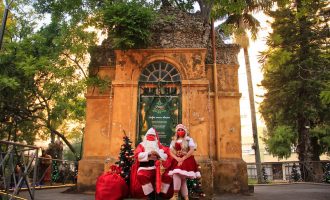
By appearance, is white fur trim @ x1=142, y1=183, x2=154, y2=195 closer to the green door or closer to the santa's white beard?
the santa's white beard

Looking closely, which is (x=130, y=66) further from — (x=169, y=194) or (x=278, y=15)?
(x=278, y=15)

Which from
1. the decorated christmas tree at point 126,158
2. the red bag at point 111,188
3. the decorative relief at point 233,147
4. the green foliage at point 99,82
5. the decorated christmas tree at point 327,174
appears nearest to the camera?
the red bag at point 111,188

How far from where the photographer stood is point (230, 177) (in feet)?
37.9

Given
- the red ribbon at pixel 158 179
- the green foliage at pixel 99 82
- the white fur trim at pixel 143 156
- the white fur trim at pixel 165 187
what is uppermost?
the green foliage at pixel 99 82

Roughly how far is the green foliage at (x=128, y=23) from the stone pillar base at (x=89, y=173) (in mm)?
4938

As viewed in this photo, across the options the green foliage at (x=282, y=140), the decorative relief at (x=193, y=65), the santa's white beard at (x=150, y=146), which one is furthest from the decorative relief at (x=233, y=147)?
the green foliage at (x=282, y=140)

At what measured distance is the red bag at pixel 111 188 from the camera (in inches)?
326

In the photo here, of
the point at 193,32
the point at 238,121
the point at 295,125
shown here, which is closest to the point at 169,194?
the point at 238,121

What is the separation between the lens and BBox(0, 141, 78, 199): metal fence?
6.59 metres

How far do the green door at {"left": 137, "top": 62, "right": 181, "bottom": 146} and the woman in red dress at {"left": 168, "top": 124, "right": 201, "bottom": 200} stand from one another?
290cm

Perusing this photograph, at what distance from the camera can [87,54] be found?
13555 mm

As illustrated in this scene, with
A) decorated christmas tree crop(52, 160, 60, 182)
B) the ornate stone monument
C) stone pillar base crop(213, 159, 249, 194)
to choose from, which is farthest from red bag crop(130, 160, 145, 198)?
decorated christmas tree crop(52, 160, 60, 182)

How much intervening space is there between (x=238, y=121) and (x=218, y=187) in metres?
2.93

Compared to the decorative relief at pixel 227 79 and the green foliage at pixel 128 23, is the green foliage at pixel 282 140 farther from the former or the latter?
the green foliage at pixel 128 23
